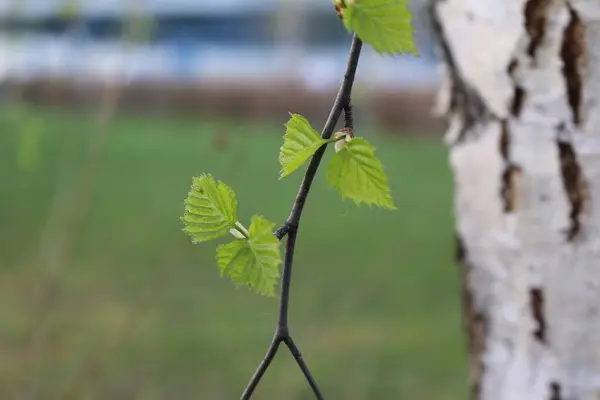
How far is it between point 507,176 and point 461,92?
0.33ft

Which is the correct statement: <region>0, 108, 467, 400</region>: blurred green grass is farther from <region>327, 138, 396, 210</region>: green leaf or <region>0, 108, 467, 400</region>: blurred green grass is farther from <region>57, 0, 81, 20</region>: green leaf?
<region>327, 138, 396, 210</region>: green leaf

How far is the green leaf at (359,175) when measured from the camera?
21cm

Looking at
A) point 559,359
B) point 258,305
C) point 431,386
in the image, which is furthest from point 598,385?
point 258,305

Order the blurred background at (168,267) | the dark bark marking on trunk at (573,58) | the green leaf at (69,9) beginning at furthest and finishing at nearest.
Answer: the blurred background at (168,267)
the green leaf at (69,9)
the dark bark marking on trunk at (573,58)

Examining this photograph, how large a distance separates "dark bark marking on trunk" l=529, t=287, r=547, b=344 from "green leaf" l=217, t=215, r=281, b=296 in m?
0.40

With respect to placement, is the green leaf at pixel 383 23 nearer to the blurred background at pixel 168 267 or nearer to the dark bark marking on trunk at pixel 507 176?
the blurred background at pixel 168 267

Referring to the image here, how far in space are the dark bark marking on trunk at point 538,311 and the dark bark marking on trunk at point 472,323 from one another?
2.3 inches

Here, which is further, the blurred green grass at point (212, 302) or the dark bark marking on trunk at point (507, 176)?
the blurred green grass at point (212, 302)

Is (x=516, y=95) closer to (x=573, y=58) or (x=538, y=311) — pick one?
(x=573, y=58)

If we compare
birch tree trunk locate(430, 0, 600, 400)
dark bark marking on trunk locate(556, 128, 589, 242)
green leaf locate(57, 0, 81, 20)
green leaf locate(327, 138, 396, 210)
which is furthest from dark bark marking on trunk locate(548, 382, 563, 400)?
green leaf locate(57, 0, 81, 20)

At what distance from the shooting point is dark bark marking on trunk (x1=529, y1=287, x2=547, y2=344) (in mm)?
580

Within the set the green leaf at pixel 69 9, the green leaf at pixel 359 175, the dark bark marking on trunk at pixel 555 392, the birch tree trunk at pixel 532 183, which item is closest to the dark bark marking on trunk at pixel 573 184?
the birch tree trunk at pixel 532 183

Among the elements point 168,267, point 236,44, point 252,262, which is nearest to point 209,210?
point 252,262

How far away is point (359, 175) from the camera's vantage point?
0.22 meters
